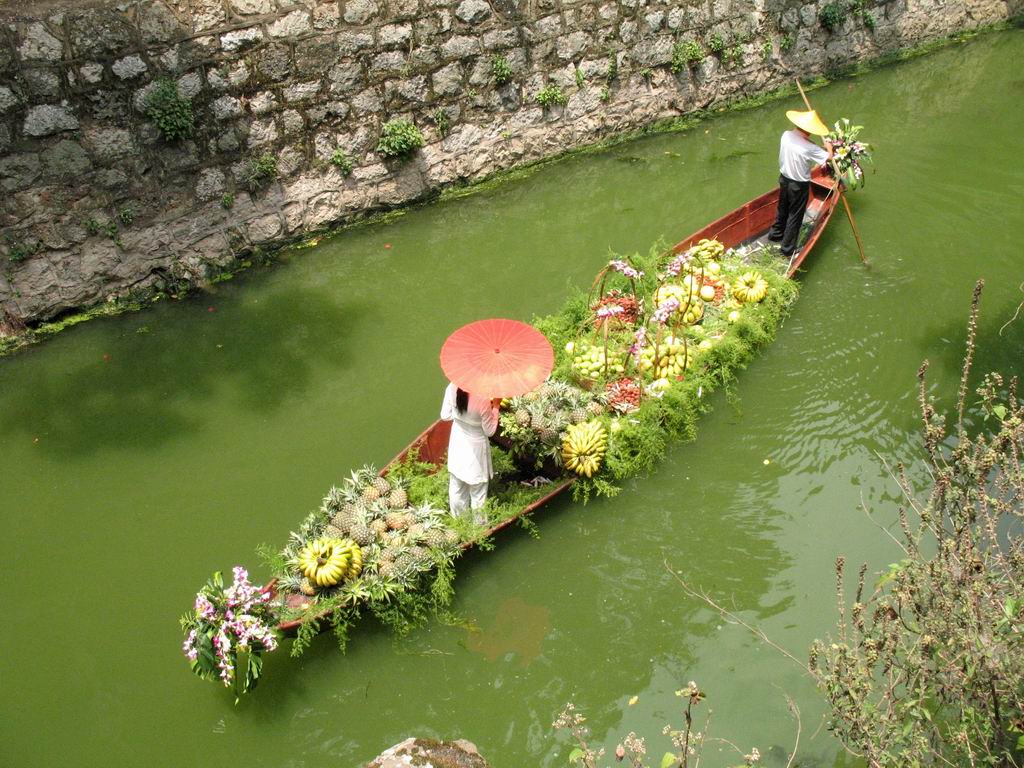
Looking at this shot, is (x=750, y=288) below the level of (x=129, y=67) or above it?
below

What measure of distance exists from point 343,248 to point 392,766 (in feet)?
21.5

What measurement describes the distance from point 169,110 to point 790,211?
19.7 feet

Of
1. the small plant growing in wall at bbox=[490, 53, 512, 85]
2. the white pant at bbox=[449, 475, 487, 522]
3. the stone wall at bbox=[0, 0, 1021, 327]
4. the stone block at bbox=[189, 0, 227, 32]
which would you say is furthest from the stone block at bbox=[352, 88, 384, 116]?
the white pant at bbox=[449, 475, 487, 522]

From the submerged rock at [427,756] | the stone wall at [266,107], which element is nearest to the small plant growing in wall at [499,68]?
the stone wall at [266,107]

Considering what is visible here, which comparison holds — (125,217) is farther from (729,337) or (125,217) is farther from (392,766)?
(392,766)

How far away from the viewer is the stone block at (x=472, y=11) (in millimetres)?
9750

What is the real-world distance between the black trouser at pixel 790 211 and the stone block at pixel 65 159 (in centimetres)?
657

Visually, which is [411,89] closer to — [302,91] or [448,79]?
[448,79]

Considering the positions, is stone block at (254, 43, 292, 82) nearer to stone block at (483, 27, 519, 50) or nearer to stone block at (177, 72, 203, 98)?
stone block at (177, 72, 203, 98)

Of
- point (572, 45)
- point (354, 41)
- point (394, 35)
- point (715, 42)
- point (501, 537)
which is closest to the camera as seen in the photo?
point (501, 537)

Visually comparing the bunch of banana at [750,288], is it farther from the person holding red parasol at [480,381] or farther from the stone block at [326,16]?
the stone block at [326,16]

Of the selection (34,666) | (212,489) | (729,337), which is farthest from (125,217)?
(729,337)

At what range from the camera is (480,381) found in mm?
5289

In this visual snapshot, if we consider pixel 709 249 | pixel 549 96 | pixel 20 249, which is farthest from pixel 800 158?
pixel 20 249
